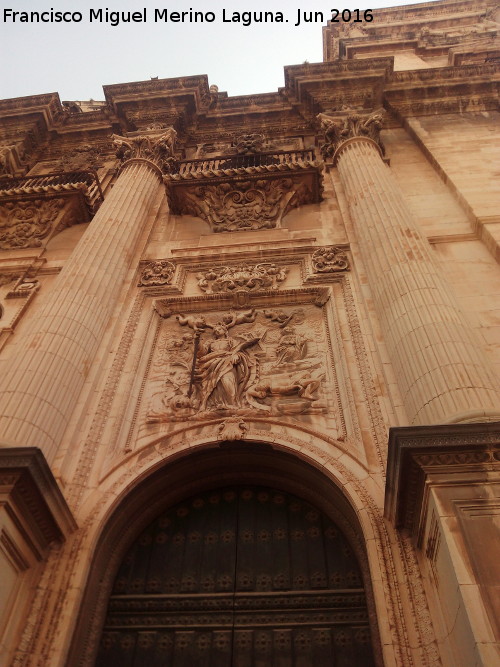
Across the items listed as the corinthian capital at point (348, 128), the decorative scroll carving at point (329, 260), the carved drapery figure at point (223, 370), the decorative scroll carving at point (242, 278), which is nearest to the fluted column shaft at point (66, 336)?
the decorative scroll carving at point (242, 278)

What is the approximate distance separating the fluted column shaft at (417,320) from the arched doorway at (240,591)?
2085mm

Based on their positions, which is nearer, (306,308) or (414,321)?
(414,321)

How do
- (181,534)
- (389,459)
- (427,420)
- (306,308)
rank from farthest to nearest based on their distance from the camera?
1. (306,308)
2. (181,534)
3. (427,420)
4. (389,459)

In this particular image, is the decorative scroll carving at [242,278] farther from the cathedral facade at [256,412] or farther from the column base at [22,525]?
the column base at [22,525]

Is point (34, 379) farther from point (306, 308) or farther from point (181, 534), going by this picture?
point (306, 308)

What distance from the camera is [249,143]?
14.7m

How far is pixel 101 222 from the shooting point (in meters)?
10.6

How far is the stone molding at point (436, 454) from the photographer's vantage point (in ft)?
15.9

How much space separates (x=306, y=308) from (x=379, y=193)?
2822mm

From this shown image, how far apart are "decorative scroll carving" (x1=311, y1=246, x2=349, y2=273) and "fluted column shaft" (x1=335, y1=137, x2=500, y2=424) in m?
0.49

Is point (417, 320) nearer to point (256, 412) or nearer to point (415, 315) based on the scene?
point (415, 315)

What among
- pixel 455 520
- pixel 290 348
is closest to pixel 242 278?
pixel 290 348

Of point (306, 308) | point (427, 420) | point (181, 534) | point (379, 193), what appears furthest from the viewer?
point (379, 193)

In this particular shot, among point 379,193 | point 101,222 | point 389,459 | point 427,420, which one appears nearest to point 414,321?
point 427,420
